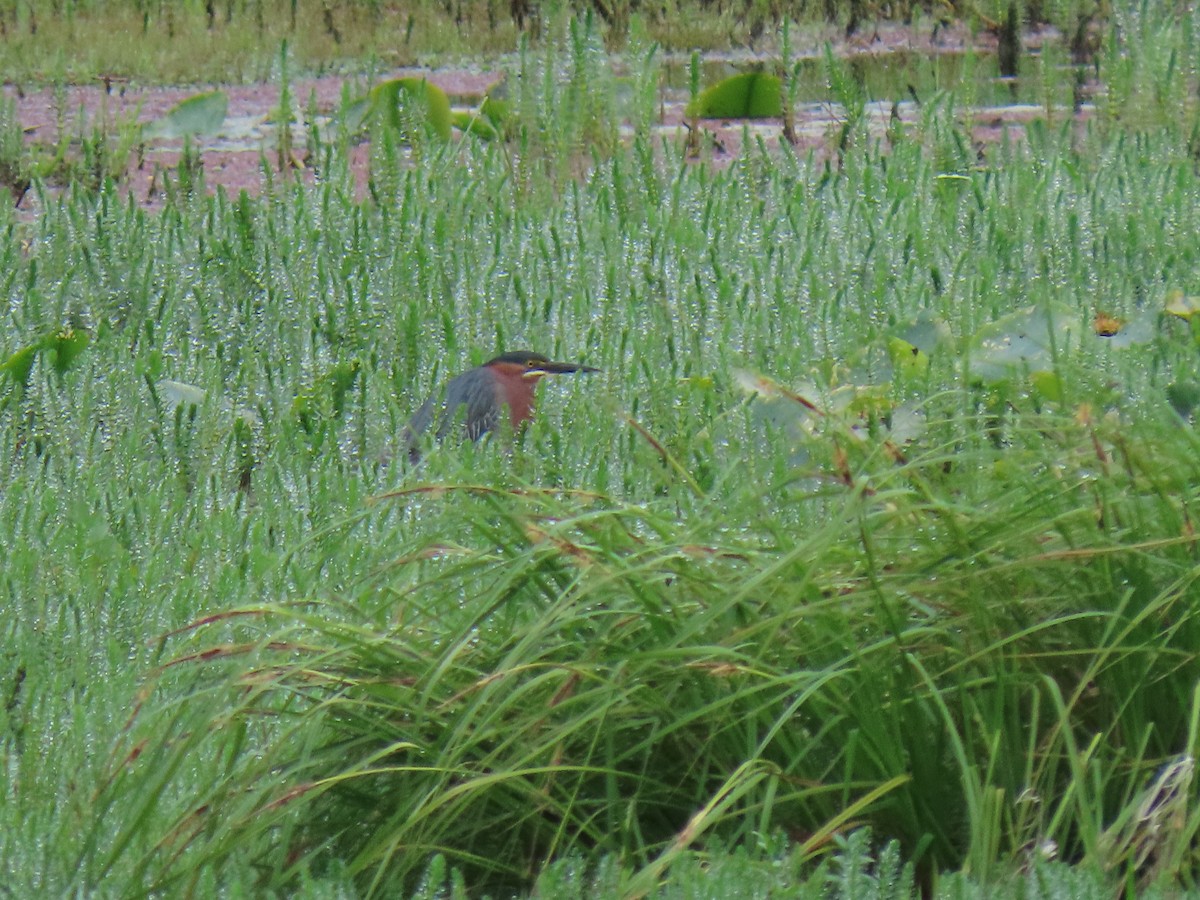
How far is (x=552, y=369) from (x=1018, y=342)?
1.14 metres

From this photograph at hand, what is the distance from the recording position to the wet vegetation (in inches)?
97.3

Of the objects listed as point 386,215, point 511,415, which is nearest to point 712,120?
point 386,215

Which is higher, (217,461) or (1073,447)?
(1073,447)

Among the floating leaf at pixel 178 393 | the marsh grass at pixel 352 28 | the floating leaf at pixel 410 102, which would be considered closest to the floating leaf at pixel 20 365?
the floating leaf at pixel 178 393

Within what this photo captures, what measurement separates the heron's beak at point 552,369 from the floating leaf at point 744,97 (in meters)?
3.91

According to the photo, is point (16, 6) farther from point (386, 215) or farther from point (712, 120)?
point (386, 215)

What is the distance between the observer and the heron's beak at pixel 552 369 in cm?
434

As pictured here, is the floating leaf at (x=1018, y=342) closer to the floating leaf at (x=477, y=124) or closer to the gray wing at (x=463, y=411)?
the gray wing at (x=463, y=411)

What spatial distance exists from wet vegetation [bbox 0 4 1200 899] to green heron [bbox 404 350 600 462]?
0.21 feet

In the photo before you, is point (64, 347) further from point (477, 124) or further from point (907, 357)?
point (477, 124)

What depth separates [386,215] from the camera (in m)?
5.61

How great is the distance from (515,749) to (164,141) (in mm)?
6553

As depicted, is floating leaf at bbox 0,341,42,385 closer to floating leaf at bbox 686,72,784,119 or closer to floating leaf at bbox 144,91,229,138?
floating leaf at bbox 144,91,229,138

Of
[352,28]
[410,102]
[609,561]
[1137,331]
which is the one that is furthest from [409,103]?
[352,28]
